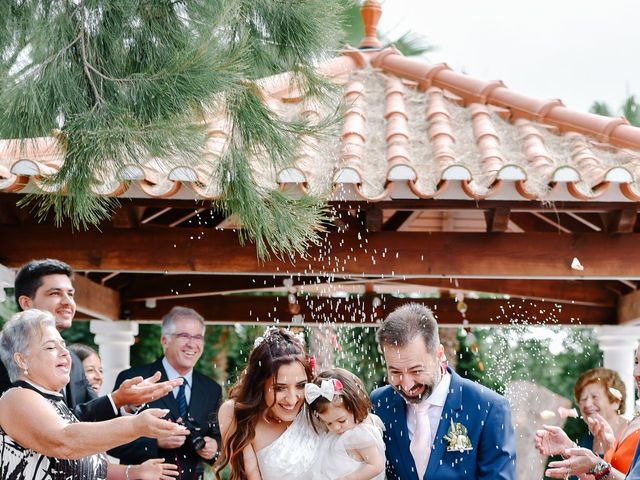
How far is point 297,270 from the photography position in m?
6.05

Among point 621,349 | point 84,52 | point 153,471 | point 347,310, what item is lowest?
point 153,471

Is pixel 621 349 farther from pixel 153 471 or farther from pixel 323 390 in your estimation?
pixel 153 471

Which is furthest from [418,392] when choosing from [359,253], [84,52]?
[359,253]

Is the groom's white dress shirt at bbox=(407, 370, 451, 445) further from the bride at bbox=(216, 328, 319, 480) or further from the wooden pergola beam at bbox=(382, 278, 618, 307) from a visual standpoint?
the wooden pergola beam at bbox=(382, 278, 618, 307)

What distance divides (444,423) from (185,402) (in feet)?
5.67

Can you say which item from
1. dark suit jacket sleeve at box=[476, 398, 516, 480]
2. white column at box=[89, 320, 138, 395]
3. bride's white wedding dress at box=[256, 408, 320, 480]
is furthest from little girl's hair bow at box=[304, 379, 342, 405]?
white column at box=[89, 320, 138, 395]

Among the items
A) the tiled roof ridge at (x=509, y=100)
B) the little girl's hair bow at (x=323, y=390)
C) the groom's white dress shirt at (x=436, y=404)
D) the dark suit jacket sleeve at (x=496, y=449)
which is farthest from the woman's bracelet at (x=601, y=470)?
the tiled roof ridge at (x=509, y=100)

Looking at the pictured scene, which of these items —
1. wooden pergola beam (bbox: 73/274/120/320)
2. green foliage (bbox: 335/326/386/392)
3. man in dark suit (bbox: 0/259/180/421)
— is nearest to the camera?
man in dark suit (bbox: 0/259/180/421)

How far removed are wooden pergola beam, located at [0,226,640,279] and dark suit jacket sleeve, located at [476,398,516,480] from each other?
6.42 feet

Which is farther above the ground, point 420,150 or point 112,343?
point 420,150

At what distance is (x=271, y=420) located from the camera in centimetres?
441

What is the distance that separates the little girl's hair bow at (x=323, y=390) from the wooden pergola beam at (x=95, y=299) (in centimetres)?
353

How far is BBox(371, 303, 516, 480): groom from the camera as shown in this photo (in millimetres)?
4102

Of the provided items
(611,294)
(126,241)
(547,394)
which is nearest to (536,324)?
(611,294)
